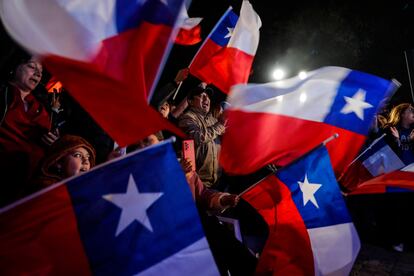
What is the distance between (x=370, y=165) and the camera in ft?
17.2

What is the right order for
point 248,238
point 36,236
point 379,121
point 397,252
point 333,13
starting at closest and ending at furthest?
point 36,236
point 248,238
point 397,252
point 379,121
point 333,13

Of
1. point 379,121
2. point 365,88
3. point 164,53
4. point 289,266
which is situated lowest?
point 379,121

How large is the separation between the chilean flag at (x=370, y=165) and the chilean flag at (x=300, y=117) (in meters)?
2.13

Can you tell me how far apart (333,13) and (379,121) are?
9497 millimetres

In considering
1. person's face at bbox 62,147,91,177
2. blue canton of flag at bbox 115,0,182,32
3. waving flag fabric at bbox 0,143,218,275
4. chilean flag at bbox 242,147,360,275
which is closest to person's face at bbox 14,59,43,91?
person's face at bbox 62,147,91,177

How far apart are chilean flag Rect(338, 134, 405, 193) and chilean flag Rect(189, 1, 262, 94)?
7.25ft

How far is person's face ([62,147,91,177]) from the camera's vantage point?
2.66 metres

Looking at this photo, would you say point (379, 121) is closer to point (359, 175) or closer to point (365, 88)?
point (359, 175)

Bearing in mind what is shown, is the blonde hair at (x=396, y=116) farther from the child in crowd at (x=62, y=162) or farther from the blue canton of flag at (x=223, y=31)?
the child in crowd at (x=62, y=162)

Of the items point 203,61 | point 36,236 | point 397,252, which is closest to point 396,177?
point 397,252

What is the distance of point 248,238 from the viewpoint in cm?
375

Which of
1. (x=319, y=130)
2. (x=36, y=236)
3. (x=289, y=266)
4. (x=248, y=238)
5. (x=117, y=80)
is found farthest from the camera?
(x=248, y=238)

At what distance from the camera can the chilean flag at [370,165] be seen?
519cm

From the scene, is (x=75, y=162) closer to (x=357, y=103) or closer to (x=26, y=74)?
(x=26, y=74)
